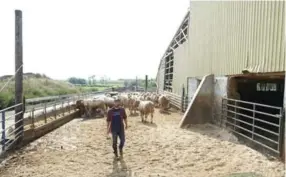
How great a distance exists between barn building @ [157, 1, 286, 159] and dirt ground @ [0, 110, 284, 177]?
891 millimetres

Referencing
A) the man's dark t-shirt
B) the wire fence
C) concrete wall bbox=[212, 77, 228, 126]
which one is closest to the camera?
the man's dark t-shirt

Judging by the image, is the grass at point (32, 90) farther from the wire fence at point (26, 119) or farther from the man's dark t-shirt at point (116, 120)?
the man's dark t-shirt at point (116, 120)

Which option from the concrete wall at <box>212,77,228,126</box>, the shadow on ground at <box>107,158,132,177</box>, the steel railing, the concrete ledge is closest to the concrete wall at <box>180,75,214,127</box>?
the concrete wall at <box>212,77,228,126</box>

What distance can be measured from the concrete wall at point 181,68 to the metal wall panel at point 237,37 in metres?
2.27

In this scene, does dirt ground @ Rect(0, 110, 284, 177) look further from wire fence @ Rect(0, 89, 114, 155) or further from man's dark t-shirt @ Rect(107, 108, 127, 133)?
man's dark t-shirt @ Rect(107, 108, 127, 133)

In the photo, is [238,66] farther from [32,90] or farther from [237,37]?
[32,90]

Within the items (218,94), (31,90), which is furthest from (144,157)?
(31,90)

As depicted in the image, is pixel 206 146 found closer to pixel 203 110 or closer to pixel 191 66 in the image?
pixel 203 110

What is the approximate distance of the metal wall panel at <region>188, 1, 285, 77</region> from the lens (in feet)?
27.2

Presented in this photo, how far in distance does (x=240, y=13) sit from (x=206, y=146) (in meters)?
4.36

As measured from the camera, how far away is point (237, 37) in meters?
10.9

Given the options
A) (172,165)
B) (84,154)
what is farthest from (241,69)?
(84,154)

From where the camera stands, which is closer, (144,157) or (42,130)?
(144,157)

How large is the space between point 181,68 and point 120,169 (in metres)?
14.7
